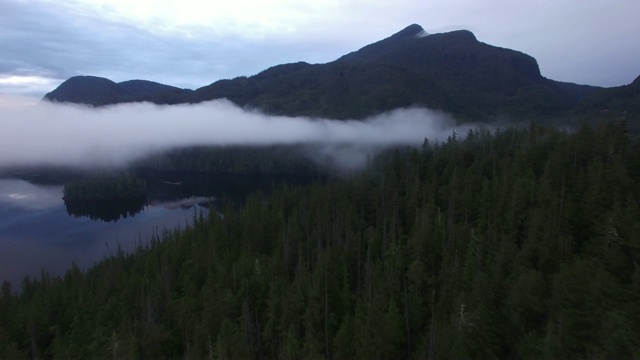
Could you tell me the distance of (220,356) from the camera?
77.8ft

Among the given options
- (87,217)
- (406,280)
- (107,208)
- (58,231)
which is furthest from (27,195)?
(406,280)

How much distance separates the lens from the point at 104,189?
346 ft

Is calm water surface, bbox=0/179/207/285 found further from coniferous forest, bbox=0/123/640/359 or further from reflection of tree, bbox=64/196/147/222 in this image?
coniferous forest, bbox=0/123/640/359

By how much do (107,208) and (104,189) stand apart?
1091 centimetres

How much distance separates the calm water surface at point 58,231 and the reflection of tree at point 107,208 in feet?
4.69

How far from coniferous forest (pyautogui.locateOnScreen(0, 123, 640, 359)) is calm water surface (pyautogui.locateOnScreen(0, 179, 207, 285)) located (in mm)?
23299

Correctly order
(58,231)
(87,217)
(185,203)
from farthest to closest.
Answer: (185,203)
(87,217)
(58,231)

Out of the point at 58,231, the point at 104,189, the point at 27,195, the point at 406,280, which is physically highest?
the point at 406,280

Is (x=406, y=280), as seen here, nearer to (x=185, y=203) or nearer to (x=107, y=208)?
(x=185, y=203)

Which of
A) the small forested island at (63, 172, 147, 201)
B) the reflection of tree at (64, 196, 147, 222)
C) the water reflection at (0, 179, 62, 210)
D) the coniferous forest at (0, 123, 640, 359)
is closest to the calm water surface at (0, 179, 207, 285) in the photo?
the water reflection at (0, 179, 62, 210)

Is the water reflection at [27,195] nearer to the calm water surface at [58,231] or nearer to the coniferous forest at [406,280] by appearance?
the calm water surface at [58,231]

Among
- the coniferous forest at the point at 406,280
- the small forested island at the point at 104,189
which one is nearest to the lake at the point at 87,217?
the small forested island at the point at 104,189

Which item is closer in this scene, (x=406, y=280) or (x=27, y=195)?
(x=406, y=280)

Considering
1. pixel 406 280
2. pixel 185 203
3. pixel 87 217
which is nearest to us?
pixel 406 280
